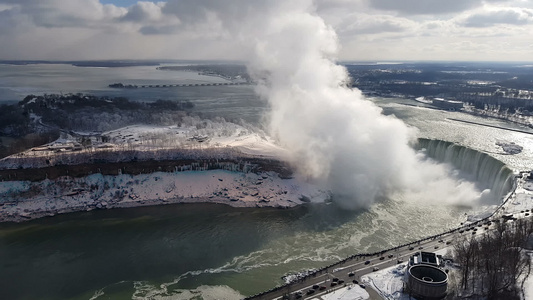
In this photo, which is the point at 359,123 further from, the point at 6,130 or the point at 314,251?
the point at 6,130

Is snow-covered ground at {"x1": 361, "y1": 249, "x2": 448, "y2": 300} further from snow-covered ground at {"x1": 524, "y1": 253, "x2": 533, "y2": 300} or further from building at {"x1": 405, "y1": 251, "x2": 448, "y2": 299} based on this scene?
snow-covered ground at {"x1": 524, "y1": 253, "x2": 533, "y2": 300}

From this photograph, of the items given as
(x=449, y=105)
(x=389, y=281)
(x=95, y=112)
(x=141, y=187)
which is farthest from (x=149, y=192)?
(x=449, y=105)

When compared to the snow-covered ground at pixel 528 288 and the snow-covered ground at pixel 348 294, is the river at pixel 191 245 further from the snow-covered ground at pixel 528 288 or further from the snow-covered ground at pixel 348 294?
A: the snow-covered ground at pixel 528 288

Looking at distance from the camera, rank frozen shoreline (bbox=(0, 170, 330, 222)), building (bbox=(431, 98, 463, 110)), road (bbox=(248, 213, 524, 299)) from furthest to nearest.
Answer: building (bbox=(431, 98, 463, 110)) < frozen shoreline (bbox=(0, 170, 330, 222)) < road (bbox=(248, 213, 524, 299))

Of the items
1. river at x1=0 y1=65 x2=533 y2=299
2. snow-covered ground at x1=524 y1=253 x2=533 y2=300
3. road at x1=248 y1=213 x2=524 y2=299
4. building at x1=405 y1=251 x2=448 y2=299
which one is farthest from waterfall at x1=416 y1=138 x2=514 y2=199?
building at x1=405 y1=251 x2=448 y2=299

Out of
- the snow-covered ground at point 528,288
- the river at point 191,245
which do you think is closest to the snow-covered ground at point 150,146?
the river at point 191,245

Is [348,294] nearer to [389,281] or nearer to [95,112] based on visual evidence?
[389,281]

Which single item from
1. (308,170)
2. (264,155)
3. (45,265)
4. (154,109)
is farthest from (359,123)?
(154,109)
